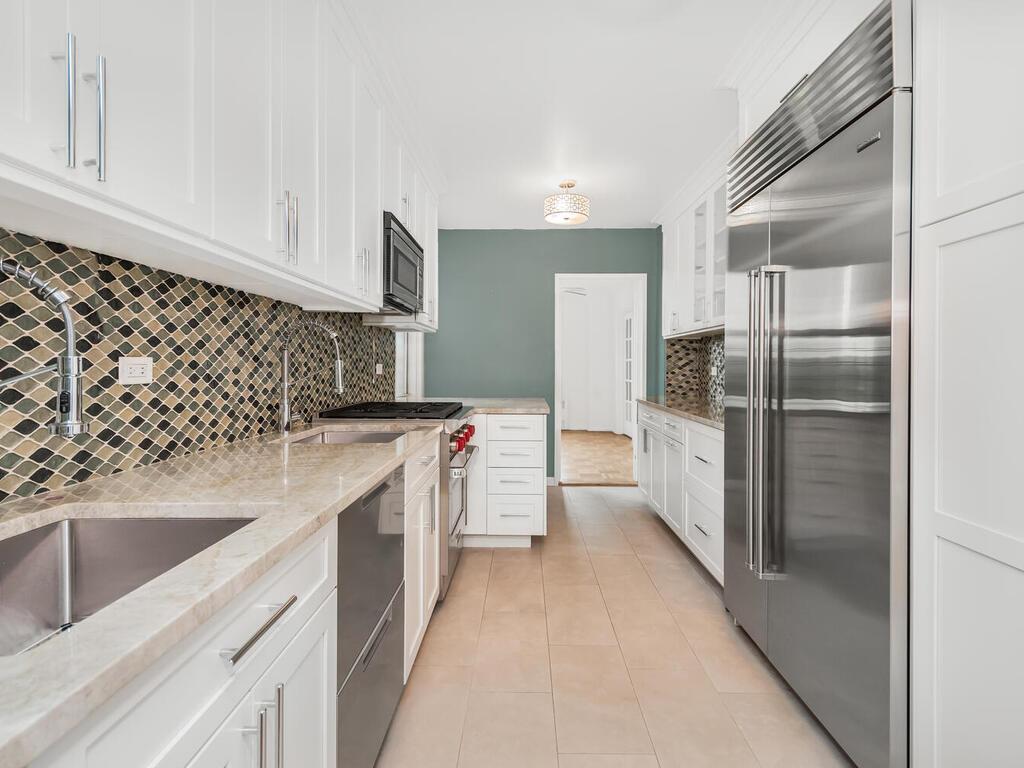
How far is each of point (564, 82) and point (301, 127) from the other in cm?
147

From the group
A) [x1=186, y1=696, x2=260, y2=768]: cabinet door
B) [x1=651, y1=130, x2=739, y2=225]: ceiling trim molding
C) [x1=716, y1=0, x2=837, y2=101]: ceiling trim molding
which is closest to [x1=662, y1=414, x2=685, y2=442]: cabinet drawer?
[x1=651, y1=130, x2=739, y2=225]: ceiling trim molding

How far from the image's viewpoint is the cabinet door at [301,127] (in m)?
1.53

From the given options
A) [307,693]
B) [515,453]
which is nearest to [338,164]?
[307,693]

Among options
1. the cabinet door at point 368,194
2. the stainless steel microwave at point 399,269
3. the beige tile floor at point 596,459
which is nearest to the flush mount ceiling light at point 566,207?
the stainless steel microwave at point 399,269

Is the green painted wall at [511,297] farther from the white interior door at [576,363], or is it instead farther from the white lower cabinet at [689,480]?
the white interior door at [576,363]

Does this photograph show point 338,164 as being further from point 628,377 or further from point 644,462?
point 628,377

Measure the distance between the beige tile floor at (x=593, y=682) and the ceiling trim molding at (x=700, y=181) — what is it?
251 cm

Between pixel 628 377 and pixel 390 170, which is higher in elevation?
pixel 390 170

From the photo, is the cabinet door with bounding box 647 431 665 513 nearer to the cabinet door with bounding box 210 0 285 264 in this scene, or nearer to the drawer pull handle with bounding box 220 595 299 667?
the cabinet door with bounding box 210 0 285 264

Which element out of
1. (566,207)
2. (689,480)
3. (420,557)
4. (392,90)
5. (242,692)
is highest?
(392,90)

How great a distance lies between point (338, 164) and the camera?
6.43 feet

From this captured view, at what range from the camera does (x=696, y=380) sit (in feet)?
15.7

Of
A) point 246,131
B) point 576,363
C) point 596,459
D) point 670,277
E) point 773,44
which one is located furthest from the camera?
point 576,363

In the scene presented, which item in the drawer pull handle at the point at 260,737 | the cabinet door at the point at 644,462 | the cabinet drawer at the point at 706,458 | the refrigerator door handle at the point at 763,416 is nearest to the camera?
the drawer pull handle at the point at 260,737
